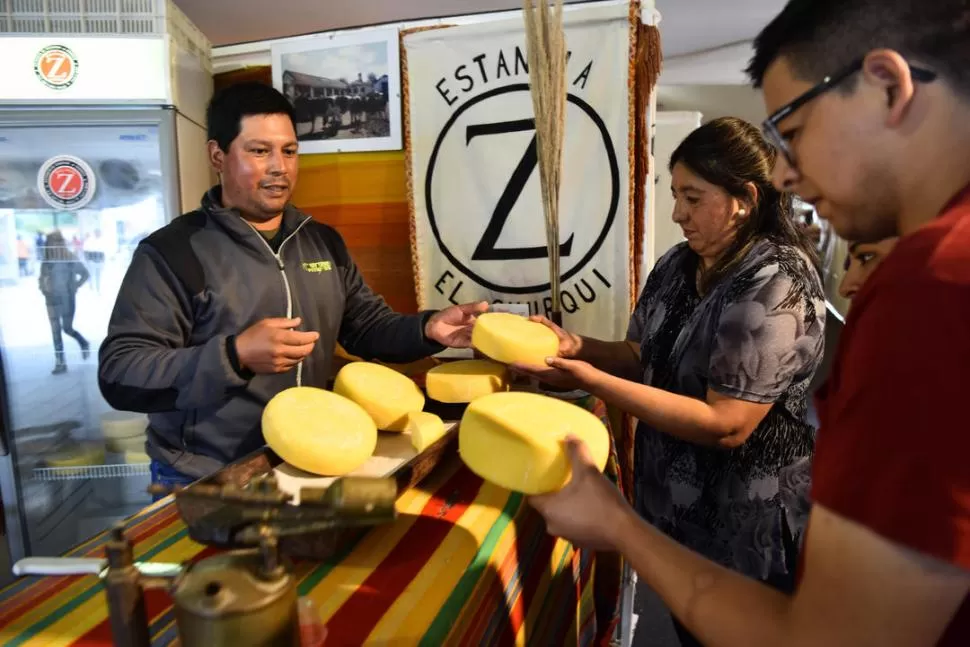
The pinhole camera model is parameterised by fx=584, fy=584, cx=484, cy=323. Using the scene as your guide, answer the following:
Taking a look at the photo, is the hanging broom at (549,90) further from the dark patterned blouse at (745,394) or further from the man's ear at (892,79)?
the man's ear at (892,79)

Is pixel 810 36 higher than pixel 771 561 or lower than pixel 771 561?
higher

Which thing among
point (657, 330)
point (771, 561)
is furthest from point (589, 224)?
point (771, 561)

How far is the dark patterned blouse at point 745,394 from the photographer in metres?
1.20

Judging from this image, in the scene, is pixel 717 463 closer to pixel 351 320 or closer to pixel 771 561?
pixel 771 561

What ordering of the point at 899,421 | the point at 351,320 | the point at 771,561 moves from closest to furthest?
the point at 899,421
the point at 771,561
the point at 351,320

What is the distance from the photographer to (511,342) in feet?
4.52

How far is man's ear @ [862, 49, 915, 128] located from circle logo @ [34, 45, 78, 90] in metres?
2.59

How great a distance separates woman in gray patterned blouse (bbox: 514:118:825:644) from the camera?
1.21 m

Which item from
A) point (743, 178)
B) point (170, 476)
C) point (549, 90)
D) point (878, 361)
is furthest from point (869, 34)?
point (170, 476)

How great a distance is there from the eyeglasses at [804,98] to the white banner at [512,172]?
1448 millimetres

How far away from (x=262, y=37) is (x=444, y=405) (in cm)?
375

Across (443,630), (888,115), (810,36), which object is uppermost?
(810,36)

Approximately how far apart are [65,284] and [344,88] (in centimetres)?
148

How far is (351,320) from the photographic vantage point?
6.07ft
